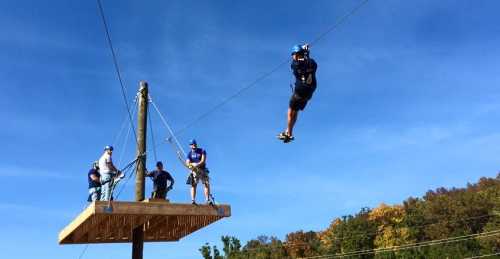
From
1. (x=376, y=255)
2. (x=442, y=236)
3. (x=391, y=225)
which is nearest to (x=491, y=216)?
(x=442, y=236)

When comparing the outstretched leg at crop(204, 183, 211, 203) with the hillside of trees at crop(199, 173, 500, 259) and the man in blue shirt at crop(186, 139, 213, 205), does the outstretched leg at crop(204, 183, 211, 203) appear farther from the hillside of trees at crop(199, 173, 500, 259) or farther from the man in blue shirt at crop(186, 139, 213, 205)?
the hillside of trees at crop(199, 173, 500, 259)

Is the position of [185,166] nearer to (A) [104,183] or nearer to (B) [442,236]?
(A) [104,183]

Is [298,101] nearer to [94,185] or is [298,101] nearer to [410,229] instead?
[94,185]

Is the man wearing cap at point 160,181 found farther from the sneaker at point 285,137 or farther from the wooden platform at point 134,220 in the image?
the sneaker at point 285,137

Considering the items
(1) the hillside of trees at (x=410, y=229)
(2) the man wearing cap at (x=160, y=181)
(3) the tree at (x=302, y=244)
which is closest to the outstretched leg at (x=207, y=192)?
(2) the man wearing cap at (x=160, y=181)

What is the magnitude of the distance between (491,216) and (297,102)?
63.9 metres

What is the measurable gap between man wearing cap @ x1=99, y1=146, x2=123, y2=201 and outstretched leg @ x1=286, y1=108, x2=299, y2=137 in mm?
3609

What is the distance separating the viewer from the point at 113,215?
32.3ft

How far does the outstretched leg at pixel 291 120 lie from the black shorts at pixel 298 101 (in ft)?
0.22

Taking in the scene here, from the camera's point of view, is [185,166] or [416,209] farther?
[416,209]

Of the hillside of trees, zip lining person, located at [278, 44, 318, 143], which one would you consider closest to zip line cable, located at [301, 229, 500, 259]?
the hillside of trees

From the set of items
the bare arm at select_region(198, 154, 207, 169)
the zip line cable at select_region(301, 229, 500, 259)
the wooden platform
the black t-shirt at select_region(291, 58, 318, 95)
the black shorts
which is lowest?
the wooden platform

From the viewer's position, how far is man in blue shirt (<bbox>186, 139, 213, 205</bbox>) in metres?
11.0

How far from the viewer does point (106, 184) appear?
1070 cm
